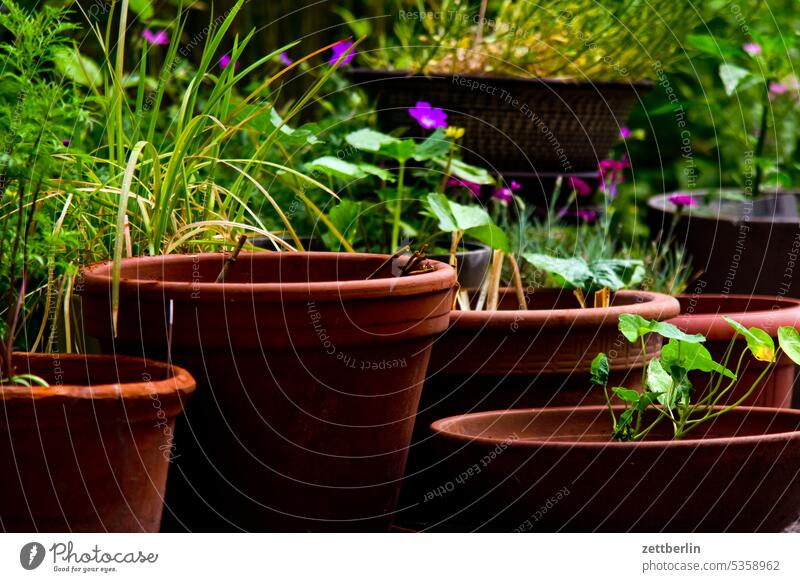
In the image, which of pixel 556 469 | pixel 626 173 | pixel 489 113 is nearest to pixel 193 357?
pixel 556 469

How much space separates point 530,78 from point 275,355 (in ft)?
4.84

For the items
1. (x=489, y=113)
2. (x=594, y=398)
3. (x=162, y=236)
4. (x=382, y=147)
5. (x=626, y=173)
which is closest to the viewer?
(x=162, y=236)

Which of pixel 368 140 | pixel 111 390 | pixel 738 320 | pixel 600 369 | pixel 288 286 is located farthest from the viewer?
pixel 368 140

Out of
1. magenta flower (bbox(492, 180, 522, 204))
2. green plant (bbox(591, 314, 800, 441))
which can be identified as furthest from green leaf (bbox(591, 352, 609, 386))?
magenta flower (bbox(492, 180, 522, 204))

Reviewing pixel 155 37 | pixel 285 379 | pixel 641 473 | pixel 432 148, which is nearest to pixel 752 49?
pixel 432 148

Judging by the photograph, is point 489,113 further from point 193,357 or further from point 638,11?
point 193,357

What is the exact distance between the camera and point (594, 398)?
194cm

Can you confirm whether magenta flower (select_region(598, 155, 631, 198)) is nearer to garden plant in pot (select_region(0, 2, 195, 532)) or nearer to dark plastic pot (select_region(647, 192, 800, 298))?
dark plastic pot (select_region(647, 192, 800, 298))

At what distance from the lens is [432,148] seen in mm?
2309

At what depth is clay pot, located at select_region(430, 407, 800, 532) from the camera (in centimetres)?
153

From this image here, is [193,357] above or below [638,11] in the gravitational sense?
below

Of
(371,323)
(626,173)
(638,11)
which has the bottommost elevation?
(626,173)

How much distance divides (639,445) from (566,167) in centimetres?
153

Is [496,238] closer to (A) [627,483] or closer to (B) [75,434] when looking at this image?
(A) [627,483]
